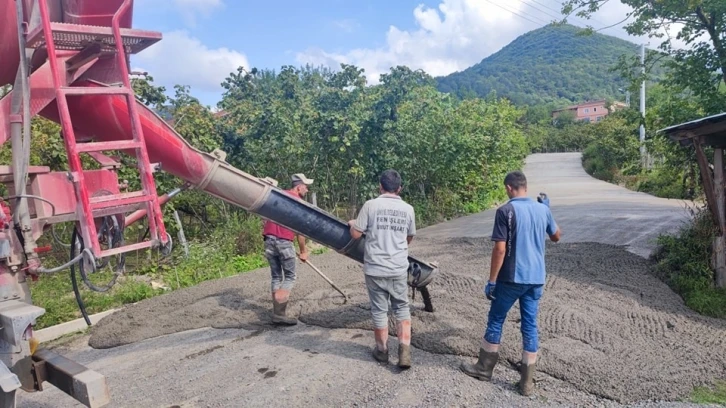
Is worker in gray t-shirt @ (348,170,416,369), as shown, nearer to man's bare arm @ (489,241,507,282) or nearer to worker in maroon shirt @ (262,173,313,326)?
man's bare arm @ (489,241,507,282)

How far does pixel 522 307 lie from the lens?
3.97 m

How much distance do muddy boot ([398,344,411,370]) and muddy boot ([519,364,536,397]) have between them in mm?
931

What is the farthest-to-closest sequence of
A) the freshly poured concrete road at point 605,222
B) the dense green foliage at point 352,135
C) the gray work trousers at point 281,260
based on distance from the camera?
the dense green foliage at point 352,135, the freshly poured concrete road at point 605,222, the gray work trousers at point 281,260

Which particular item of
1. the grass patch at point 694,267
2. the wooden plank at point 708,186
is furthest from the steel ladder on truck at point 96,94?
the wooden plank at point 708,186

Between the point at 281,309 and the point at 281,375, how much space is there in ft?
4.68

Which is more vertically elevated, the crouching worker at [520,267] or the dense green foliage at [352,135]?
the dense green foliage at [352,135]

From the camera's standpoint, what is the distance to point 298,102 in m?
12.0

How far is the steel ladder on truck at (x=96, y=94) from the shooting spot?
2695mm

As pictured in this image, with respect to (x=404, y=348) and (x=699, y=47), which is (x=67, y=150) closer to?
(x=404, y=348)

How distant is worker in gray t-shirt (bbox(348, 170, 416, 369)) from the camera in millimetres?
4316

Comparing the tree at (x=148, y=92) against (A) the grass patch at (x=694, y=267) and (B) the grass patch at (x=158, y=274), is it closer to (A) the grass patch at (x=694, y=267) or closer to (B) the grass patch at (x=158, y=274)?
(B) the grass patch at (x=158, y=274)

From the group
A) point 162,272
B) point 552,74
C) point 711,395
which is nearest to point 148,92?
point 162,272

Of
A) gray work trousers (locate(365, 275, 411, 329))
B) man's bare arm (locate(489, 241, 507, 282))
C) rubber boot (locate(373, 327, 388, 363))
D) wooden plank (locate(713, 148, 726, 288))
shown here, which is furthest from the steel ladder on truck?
wooden plank (locate(713, 148, 726, 288))

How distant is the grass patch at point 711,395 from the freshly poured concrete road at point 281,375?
2.18 ft
